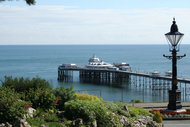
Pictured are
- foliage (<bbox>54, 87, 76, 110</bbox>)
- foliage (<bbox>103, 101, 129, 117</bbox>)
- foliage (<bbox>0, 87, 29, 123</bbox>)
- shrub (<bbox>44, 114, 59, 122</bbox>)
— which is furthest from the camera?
foliage (<bbox>103, 101, 129, 117</bbox>)

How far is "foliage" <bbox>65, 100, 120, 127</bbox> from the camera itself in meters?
12.0

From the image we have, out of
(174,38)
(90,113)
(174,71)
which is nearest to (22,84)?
(90,113)

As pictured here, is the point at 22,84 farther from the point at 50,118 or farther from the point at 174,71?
the point at 174,71

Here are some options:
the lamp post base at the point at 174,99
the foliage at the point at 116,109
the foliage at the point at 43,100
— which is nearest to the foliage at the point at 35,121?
the foliage at the point at 43,100

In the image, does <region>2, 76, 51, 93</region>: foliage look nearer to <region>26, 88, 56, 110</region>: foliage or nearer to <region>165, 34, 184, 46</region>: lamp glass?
<region>26, 88, 56, 110</region>: foliage

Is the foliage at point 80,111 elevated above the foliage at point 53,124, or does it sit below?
above

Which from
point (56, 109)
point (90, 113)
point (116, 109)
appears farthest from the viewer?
point (116, 109)

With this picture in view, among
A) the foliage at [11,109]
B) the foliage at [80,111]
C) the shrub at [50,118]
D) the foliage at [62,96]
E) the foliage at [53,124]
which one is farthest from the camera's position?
the foliage at [62,96]

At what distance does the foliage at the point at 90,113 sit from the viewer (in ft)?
39.2

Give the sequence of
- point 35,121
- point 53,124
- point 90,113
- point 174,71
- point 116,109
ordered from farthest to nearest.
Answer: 1. point 174,71
2. point 116,109
3. point 90,113
4. point 53,124
5. point 35,121

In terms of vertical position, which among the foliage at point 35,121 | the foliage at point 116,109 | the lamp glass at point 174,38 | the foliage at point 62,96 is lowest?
the foliage at point 116,109

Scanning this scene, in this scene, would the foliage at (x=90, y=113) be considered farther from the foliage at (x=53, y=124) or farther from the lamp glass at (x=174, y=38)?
the lamp glass at (x=174, y=38)

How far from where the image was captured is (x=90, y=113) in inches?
471

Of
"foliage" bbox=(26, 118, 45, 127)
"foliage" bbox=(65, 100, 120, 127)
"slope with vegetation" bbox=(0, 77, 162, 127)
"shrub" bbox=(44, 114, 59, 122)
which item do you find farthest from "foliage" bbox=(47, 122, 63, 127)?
"foliage" bbox=(65, 100, 120, 127)
